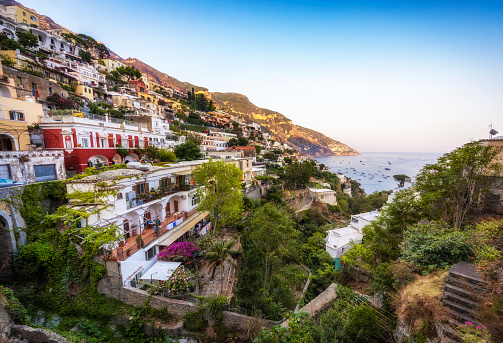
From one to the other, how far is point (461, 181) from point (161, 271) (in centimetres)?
1794

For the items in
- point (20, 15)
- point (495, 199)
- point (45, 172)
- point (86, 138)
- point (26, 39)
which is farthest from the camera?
point (20, 15)

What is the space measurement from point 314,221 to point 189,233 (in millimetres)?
19671

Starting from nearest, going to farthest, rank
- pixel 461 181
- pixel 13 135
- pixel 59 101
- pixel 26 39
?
1. pixel 461 181
2. pixel 13 135
3. pixel 59 101
4. pixel 26 39

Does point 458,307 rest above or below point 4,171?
below

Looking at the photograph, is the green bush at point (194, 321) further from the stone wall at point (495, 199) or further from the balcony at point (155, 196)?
the stone wall at point (495, 199)

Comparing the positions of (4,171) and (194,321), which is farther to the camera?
(4,171)

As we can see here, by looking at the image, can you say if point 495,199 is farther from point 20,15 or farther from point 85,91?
point 20,15

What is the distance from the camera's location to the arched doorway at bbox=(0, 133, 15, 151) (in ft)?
49.4

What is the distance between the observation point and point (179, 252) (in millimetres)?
12672

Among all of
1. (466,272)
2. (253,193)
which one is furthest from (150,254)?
(253,193)

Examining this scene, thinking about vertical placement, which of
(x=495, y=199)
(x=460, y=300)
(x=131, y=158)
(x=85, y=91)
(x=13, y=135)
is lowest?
(x=460, y=300)

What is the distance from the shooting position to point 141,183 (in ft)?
49.6

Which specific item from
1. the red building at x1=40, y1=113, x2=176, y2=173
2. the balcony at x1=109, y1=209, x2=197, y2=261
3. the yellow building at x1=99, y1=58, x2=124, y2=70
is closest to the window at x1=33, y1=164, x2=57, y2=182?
the red building at x1=40, y1=113, x2=176, y2=173

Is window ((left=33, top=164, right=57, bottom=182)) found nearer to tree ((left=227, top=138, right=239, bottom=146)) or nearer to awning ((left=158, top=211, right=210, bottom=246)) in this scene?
awning ((left=158, top=211, right=210, bottom=246))
